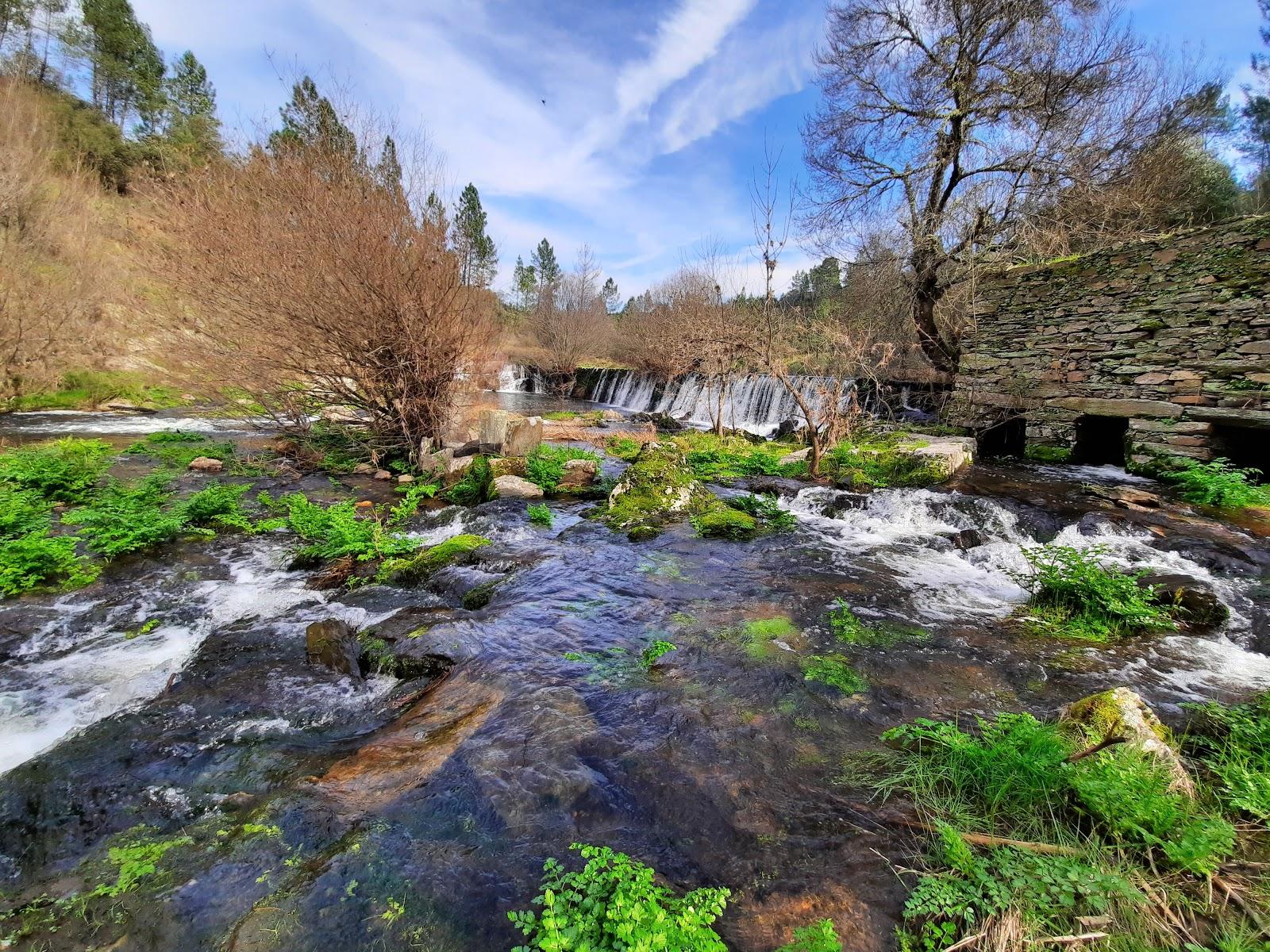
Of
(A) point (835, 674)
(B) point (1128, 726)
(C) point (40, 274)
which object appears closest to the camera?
(B) point (1128, 726)

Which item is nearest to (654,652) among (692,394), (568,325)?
(692,394)

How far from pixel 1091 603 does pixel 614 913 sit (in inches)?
175

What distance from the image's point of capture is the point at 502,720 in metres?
3.00

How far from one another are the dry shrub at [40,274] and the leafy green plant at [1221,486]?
73.1 ft

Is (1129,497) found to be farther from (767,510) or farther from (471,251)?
(471,251)

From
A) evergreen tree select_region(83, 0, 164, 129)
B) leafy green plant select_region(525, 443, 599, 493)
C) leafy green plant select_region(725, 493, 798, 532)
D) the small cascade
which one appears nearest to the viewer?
leafy green plant select_region(725, 493, 798, 532)

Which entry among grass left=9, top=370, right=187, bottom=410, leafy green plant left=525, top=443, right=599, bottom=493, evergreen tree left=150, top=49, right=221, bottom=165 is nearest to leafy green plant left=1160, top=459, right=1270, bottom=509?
leafy green plant left=525, top=443, right=599, bottom=493

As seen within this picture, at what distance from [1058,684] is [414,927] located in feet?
12.4

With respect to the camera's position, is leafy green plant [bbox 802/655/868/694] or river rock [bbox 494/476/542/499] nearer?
leafy green plant [bbox 802/655/868/694]

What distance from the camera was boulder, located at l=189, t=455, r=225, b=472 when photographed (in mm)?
8484

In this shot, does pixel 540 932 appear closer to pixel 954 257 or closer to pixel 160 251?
pixel 160 251

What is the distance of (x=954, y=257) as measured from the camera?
11.2m

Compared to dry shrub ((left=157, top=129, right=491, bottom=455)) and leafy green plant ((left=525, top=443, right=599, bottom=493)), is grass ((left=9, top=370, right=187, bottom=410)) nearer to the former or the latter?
dry shrub ((left=157, top=129, right=491, bottom=455))

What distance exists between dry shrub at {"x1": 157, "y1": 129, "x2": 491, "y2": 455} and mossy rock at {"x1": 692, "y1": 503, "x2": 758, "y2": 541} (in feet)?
18.8
